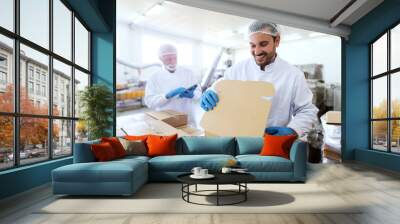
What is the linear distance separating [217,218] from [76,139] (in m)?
4.56

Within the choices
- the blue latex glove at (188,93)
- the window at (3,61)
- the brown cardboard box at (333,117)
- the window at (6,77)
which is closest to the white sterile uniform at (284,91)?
the blue latex glove at (188,93)

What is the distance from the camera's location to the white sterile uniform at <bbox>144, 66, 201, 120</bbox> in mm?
9008

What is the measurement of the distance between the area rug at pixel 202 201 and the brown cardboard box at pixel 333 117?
5.54m

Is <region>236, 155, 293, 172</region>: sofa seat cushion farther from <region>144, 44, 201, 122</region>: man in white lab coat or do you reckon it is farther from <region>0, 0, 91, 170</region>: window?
<region>144, 44, 201, 122</region>: man in white lab coat

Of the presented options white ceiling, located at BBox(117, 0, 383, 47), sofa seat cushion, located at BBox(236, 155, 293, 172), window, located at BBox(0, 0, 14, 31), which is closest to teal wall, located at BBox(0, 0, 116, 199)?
white ceiling, located at BBox(117, 0, 383, 47)

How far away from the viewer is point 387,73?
8.54 m

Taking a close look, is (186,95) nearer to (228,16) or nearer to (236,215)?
(228,16)

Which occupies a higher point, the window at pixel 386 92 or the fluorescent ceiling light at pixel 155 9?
the fluorescent ceiling light at pixel 155 9

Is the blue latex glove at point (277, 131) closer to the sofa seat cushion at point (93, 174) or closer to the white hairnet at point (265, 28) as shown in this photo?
the white hairnet at point (265, 28)

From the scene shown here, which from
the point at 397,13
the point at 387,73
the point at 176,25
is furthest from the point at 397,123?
the point at 176,25

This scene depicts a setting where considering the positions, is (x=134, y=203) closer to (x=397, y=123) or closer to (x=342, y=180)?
(x=342, y=180)

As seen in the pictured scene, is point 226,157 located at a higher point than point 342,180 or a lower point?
higher

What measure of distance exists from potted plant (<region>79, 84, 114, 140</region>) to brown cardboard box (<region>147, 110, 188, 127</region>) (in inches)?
59.3

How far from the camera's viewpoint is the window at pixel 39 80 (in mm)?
4883
